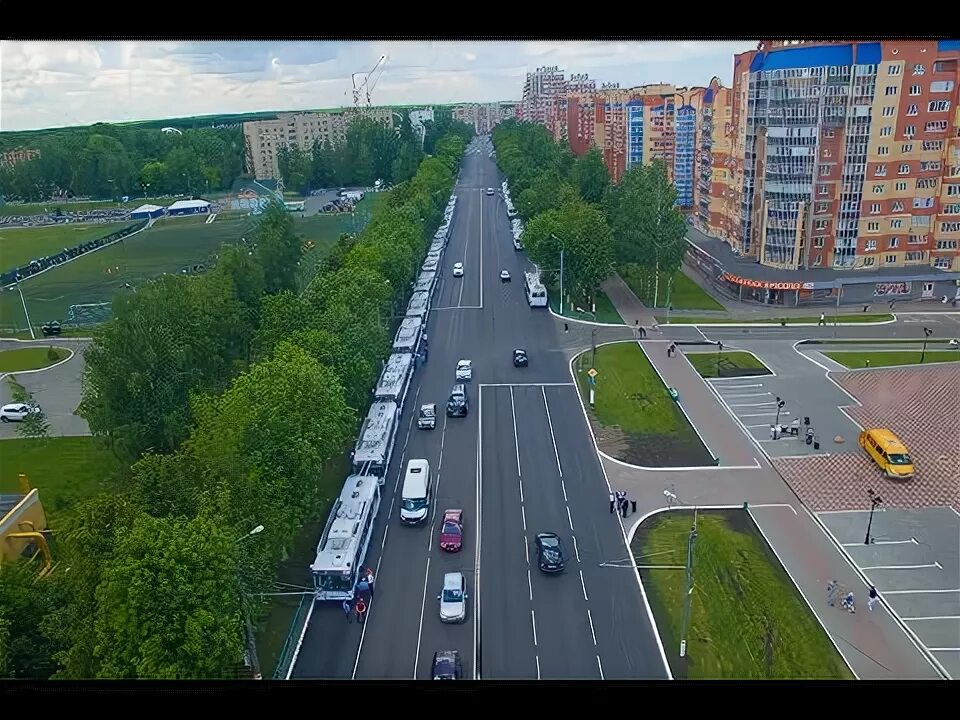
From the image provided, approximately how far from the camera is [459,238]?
20500 millimetres

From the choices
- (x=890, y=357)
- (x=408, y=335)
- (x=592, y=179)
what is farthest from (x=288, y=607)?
(x=592, y=179)

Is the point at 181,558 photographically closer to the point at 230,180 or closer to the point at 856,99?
the point at 856,99

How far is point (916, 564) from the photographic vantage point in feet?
19.4

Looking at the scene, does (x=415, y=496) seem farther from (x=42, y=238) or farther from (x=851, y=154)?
(x=42, y=238)

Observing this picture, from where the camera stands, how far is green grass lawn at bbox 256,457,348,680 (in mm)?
5180

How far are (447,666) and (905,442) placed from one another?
6018 millimetres

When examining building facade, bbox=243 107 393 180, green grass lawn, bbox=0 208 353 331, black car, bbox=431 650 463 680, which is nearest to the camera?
black car, bbox=431 650 463 680

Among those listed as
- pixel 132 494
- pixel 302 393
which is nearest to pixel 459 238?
pixel 302 393

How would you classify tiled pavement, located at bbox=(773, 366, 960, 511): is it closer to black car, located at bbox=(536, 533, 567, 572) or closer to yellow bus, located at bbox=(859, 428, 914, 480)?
yellow bus, located at bbox=(859, 428, 914, 480)

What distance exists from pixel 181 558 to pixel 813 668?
4.27 meters

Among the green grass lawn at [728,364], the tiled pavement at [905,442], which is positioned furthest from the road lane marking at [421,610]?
the green grass lawn at [728,364]

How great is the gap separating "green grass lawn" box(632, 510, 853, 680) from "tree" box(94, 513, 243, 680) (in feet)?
9.67

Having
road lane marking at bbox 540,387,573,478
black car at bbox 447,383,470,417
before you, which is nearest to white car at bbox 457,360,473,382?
black car at bbox 447,383,470,417

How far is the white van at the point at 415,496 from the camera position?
6.64 metres
